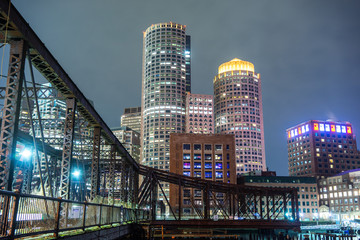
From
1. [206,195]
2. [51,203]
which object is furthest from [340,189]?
[51,203]

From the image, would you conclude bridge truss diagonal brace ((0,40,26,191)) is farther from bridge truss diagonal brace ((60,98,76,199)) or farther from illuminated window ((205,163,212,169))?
illuminated window ((205,163,212,169))

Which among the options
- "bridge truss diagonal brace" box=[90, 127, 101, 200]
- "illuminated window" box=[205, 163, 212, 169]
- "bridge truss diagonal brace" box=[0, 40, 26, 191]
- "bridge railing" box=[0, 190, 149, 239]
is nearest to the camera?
"bridge railing" box=[0, 190, 149, 239]

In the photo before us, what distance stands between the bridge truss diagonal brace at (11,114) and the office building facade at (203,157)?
127 meters

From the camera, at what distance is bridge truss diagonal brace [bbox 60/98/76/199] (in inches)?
1069

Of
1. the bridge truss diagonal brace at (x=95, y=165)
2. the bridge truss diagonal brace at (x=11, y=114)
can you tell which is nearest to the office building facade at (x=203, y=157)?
the bridge truss diagonal brace at (x=95, y=165)

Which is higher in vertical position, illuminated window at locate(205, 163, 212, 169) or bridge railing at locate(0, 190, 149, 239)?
illuminated window at locate(205, 163, 212, 169)

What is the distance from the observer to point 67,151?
28.2m

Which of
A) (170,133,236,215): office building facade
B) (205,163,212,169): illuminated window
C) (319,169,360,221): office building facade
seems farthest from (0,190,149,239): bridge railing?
(319,169,360,221): office building facade

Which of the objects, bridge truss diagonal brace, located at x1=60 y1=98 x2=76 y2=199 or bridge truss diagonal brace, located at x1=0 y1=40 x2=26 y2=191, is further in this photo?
bridge truss diagonal brace, located at x1=60 y1=98 x2=76 y2=199

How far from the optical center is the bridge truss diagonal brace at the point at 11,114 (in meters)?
17.7

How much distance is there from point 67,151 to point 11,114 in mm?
10203

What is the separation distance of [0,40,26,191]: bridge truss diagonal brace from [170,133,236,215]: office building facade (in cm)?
12680

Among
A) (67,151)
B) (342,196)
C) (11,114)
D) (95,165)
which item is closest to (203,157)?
(342,196)

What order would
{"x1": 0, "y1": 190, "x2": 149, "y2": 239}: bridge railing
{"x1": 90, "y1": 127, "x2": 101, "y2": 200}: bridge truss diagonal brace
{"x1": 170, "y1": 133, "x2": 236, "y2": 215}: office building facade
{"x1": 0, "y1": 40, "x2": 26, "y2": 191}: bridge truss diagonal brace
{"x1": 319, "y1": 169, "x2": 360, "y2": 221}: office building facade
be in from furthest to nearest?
{"x1": 319, "y1": 169, "x2": 360, "y2": 221}: office building facade → {"x1": 170, "y1": 133, "x2": 236, "y2": 215}: office building facade → {"x1": 90, "y1": 127, "x2": 101, "y2": 200}: bridge truss diagonal brace → {"x1": 0, "y1": 40, "x2": 26, "y2": 191}: bridge truss diagonal brace → {"x1": 0, "y1": 190, "x2": 149, "y2": 239}: bridge railing
